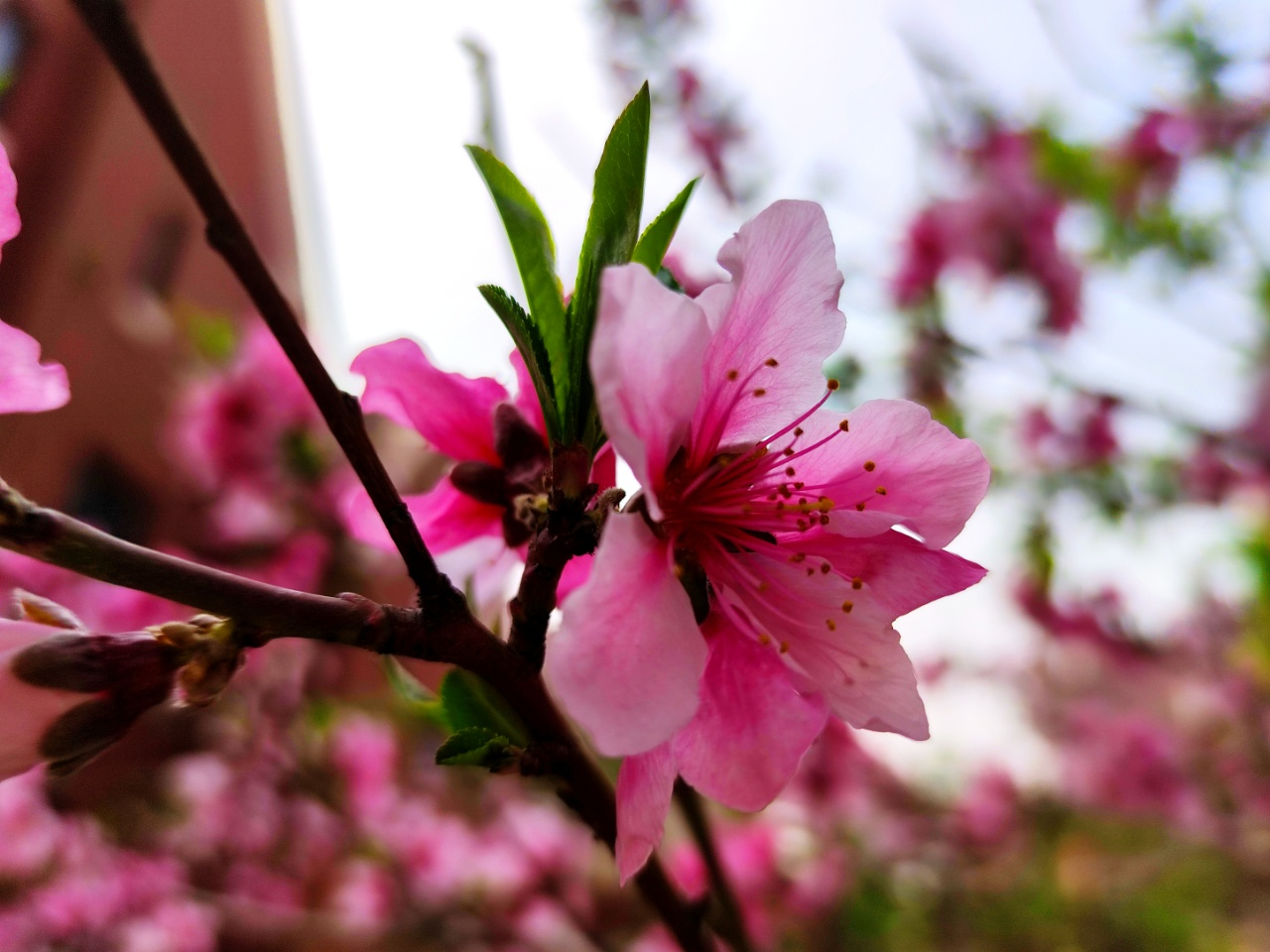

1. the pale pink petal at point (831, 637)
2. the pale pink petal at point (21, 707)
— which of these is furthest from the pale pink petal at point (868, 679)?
the pale pink petal at point (21, 707)

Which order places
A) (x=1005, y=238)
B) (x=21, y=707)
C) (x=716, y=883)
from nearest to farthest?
1. (x=21, y=707)
2. (x=716, y=883)
3. (x=1005, y=238)

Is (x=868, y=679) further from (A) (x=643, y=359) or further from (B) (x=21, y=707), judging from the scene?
(B) (x=21, y=707)

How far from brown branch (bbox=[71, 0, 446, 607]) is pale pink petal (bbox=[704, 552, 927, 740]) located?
0.55 feet

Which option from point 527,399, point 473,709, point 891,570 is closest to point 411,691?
point 473,709

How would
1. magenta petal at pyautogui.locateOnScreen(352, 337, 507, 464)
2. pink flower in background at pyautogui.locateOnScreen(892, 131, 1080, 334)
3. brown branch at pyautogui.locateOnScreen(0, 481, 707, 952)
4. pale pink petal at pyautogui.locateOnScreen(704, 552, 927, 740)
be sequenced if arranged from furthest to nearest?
pink flower in background at pyautogui.locateOnScreen(892, 131, 1080, 334) < magenta petal at pyautogui.locateOnScreen(352, 337, 507, 464) < pale pink petal at pyautogui.locateOnScreen(704, 552, 927, 740) < brown branch at pyautogui.locateOnScreen(0, 481, 707, 952)

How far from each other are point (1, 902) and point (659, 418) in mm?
2693

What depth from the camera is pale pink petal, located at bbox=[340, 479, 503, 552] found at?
0.52m

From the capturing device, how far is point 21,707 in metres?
0.33

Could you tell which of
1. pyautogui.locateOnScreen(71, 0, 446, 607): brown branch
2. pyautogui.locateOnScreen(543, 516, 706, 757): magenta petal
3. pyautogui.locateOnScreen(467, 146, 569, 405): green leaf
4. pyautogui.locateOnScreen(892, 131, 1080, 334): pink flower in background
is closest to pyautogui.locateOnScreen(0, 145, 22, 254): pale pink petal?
pyautogui.locateOnScreen(71, 0, 446, 607): brown branch

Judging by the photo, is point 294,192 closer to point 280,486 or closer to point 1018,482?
point 280,486

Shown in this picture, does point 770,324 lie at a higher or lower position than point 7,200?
lower

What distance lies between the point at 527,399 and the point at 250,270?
19 cm

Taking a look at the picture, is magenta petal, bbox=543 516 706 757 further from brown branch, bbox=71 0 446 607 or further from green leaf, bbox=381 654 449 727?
green leaf, bbox=381 654 449 727

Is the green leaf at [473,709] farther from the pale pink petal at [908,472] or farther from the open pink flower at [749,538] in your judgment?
the pale pink petal at [908,472]
